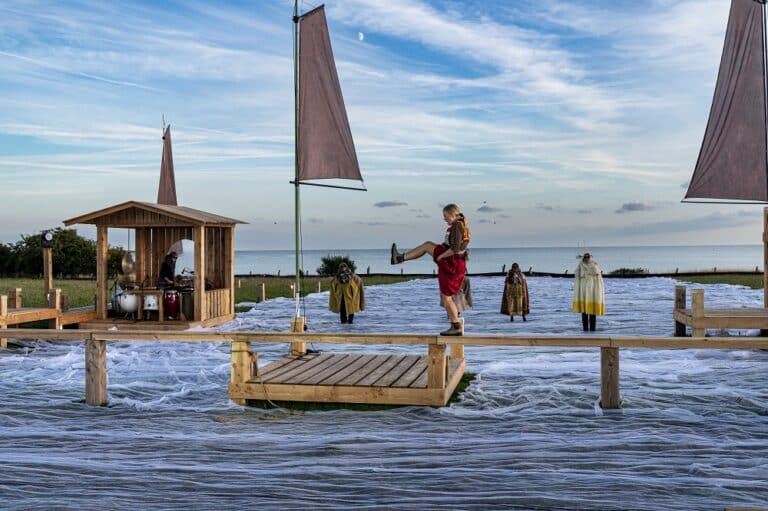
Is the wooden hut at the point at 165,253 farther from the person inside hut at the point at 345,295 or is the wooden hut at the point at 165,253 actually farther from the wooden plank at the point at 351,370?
the wooden plank at the point at 351,370

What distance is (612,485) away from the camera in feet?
19.5

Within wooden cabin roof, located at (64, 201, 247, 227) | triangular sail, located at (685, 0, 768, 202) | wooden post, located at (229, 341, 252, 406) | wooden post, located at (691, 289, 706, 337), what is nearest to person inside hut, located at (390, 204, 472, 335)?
wooden post, located at (229, 341, 252, 406)

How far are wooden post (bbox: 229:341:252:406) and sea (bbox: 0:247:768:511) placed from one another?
0.33 m

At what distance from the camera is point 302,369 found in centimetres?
1031

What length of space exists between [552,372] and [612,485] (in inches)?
201

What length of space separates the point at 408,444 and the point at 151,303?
13158 millimetres

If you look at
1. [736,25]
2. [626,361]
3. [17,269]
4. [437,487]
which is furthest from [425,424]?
[17,269]

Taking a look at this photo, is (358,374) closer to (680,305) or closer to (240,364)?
(240,364)

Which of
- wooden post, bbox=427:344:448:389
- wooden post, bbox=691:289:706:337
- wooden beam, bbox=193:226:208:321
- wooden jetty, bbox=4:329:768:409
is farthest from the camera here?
wooden beam, bbox=193:226:208:321

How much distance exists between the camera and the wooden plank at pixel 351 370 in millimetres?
9254

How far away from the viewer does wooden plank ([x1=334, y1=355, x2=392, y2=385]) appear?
30.3 ft

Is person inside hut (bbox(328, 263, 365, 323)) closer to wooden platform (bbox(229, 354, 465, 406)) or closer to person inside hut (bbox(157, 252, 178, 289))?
person inside hut (bbox(157, 252, 178, 289))

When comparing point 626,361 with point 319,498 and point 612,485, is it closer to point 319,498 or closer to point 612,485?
point 612,485

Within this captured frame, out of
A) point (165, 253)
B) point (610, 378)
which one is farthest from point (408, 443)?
point (165, 253)
